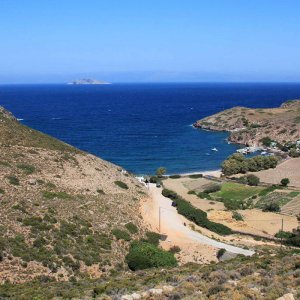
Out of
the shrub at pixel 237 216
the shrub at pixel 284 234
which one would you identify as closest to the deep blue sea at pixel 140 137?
the shrub at pixel 237 216

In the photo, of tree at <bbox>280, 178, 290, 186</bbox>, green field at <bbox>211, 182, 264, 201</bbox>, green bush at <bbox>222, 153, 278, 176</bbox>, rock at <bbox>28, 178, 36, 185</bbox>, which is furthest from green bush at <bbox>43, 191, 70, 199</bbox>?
green bush at <bbox>222, 153, 278, 176</bbox>

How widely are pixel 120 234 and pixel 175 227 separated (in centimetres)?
821

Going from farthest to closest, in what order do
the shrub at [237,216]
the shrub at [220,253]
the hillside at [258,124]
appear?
1. the hillside at [258,124]
2. the shrub at [237,216]
3. the shrub at [220,253]

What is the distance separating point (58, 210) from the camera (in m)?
41.2

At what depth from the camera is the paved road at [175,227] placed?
4078 cm

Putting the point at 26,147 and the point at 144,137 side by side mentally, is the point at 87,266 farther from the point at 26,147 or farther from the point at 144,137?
the point at 144,137

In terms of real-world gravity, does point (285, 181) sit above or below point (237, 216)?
above

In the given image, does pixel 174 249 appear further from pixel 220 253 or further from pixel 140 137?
pixel 140 137

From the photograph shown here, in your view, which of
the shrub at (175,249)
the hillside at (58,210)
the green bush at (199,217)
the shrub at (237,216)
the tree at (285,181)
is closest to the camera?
the hillside at (58,210)

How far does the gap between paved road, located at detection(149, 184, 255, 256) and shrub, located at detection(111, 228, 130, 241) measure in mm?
5383

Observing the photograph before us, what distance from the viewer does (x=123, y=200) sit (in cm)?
5006

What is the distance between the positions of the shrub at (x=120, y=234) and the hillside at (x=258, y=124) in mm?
85890

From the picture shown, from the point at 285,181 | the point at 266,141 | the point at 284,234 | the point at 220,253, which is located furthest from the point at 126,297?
the point at 266,141

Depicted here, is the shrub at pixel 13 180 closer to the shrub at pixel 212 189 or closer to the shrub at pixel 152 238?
the shrub at pixel 152 238
